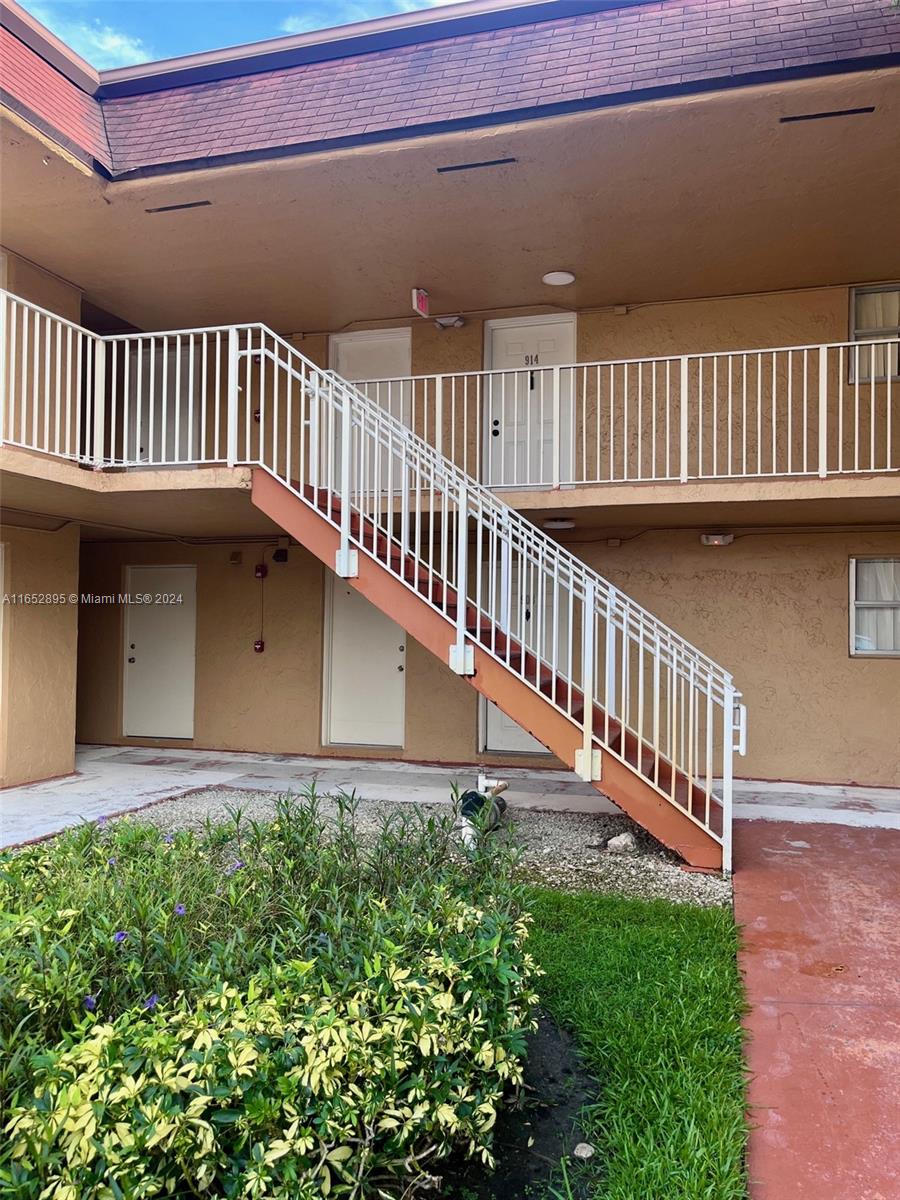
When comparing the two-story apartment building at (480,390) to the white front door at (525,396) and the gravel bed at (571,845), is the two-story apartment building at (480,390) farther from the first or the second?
the gravel bed at (571,845)

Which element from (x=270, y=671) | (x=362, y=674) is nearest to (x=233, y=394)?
(x=362, y=674)

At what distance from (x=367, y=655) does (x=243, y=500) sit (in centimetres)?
303

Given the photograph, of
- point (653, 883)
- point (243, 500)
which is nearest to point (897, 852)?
point (653, 883)

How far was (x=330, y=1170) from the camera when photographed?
201 centimetres

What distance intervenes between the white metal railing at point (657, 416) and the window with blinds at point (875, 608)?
3.53ft

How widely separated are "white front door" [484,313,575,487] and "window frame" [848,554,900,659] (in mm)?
3146

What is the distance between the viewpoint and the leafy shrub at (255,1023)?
1.74m

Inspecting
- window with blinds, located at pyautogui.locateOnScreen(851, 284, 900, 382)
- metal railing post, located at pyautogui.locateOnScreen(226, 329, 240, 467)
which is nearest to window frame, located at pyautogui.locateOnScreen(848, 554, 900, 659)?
window with blinds, located at pyautogui.locateOnScreen(851, 284, 900, 382)

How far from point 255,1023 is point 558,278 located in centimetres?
763

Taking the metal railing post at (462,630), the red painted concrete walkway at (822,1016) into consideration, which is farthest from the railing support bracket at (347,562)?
the red painted concrete walkway at (822,1016)

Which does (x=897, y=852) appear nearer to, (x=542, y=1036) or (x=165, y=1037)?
(x=542, y=1036)

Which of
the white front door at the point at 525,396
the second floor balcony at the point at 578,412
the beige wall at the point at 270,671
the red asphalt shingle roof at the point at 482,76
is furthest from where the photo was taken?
the beige wall at the point at 270,671

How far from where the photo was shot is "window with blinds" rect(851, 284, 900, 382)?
7.83 m

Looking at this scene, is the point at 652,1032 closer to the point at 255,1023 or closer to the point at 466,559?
the point at 255,1023
